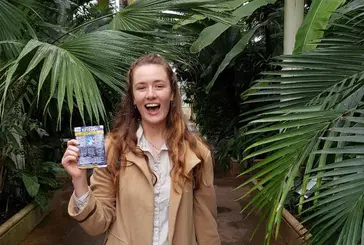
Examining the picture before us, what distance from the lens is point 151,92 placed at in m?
1.54

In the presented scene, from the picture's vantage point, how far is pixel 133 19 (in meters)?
3.18

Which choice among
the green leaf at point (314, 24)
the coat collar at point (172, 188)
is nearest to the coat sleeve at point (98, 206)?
the coat collar at point (172, 188)

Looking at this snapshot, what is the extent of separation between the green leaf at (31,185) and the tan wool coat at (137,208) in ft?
10.3

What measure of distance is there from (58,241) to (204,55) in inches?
157

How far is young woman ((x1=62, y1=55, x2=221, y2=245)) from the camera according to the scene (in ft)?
4.88

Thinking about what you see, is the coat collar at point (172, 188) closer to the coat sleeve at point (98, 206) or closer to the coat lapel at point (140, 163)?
the coat lapel at point (140, 163)

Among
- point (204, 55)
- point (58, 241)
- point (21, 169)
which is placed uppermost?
point (204, 55)

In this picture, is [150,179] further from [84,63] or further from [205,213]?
[84,63]

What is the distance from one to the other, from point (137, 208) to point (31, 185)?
10.9ft

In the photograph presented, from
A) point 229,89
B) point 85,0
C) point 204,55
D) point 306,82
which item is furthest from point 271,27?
point 306,82

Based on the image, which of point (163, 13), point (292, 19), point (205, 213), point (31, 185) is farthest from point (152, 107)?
point (31, 185)

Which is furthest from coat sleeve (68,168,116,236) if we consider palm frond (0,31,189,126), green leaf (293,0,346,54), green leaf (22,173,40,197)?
green leaf (22,173,40,197)

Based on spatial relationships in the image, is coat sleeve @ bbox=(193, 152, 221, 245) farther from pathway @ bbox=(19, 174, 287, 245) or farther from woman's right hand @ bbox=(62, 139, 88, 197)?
pathway @ bbox=(19, 174, 287, 245)

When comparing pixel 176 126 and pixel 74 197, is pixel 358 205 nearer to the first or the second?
pixel 176 126
